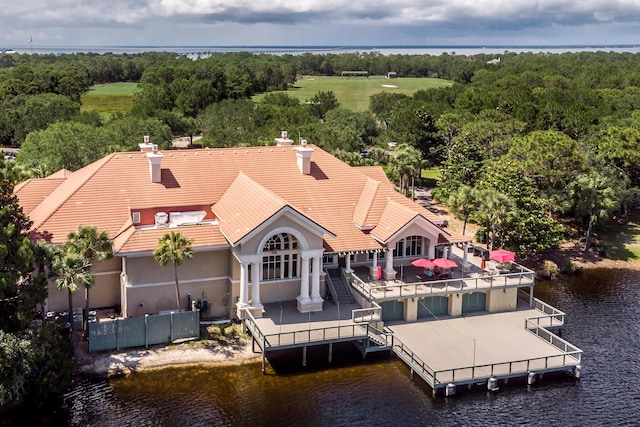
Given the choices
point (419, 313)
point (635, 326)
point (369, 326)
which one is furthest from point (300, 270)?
point (635, 326)

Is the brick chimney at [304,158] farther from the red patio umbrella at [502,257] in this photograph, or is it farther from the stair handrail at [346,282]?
the red patio umbrella at [502,257]

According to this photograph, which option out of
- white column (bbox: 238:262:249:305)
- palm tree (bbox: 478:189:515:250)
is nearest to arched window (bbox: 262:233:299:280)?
white column (bbox: 238:262:249:305)

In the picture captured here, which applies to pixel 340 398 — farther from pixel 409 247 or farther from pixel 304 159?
pixel 304 159

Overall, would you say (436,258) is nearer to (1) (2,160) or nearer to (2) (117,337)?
(2) (117,337)

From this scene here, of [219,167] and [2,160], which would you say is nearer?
[2,160]

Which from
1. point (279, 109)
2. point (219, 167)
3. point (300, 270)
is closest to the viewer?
point (300, 270)

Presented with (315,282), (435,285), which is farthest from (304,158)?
(435,285)

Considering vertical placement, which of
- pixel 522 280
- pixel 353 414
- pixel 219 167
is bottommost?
pixel 353 414

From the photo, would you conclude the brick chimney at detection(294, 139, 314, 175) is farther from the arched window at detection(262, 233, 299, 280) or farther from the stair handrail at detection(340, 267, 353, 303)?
the arched window at detection(262, 233, 299, 280)
